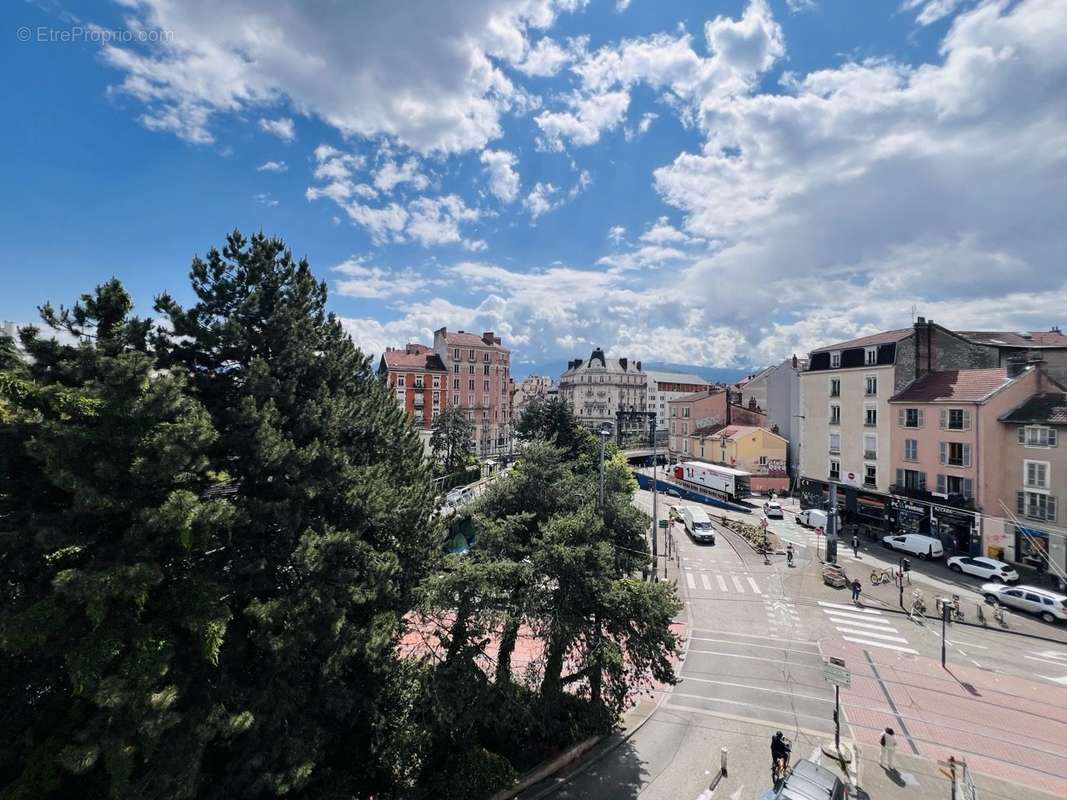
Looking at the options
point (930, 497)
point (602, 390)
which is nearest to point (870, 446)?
point (930, 497)

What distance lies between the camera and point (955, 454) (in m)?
35.5

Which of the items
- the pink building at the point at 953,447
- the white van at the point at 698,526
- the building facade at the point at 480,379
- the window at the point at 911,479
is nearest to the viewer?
the pink building at the point at 953,447

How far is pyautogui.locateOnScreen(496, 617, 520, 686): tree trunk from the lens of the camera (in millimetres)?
14594

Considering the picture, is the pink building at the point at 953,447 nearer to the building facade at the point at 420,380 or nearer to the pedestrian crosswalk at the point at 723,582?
the pedestrian crosswalk at the point at 723,582

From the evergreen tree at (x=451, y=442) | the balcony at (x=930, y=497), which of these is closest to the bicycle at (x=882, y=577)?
the balcony at (x=930, y=497)

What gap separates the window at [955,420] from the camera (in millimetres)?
34625

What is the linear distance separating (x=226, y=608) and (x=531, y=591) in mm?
7688

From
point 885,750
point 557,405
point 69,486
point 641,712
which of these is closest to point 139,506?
point 69,486

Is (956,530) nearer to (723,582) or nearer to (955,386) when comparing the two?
(955,386)

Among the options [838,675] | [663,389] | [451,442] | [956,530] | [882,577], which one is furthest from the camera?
[663,389]

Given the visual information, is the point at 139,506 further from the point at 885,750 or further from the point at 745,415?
the point at 745,415

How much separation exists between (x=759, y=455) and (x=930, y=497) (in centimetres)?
2356

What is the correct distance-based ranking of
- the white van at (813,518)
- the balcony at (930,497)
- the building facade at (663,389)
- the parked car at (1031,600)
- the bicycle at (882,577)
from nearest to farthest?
the parked car at (1031,600) → the bicycle at (882,577) → the balcony at (930,497) → the white van at (813,518) → the building facade at (663,389)

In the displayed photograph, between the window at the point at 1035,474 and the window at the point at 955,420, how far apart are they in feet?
12.6
